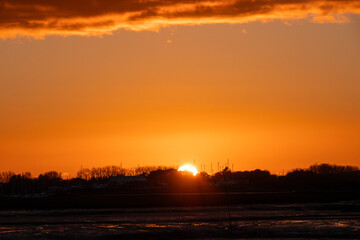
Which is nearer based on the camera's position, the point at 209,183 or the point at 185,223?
the point at 185,223

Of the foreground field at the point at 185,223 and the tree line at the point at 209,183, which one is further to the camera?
the tree line at the point at 209,183

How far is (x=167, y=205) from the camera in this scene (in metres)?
79.0

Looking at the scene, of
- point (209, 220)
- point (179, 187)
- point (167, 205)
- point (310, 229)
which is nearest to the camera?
point (310, 229)

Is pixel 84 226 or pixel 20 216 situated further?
pixel 20 216

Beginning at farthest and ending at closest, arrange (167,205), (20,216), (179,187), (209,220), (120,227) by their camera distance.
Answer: (179,187) < (167,205) < (20,216) < (209,220) < (120,227)

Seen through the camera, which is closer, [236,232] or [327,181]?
[236,232]

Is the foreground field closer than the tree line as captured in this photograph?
Yes

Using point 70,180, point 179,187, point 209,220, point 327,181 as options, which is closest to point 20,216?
point 209,220

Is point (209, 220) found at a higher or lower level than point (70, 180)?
lower

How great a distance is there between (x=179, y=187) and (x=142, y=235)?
8873 cm

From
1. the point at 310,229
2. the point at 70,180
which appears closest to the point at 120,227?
the point at 310,229

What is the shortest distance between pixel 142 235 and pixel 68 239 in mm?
5445

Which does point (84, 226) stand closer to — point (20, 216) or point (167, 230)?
point (167, 230)

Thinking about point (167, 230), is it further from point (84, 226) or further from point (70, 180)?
point (70, 180)
